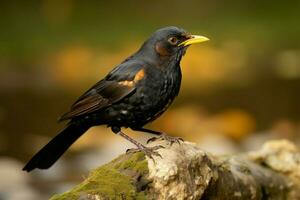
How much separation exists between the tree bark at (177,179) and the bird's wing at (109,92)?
535mm

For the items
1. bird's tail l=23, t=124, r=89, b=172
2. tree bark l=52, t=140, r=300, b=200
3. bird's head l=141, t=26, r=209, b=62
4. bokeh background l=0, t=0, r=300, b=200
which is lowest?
bokeh background l=0, t=0, r=300, b=200

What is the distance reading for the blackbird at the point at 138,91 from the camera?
676 cm

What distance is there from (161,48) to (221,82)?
9009mm

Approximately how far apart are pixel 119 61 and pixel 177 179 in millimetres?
11063

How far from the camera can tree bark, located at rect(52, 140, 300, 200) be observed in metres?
5.88

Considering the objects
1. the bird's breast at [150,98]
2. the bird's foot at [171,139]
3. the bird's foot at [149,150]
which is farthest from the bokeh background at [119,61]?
the bird's foot at [149,150]

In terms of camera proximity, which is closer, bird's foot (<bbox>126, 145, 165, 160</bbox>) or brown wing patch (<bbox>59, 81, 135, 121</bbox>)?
bird's foot (<bbox>126, 145, 165, 160</bbox>)

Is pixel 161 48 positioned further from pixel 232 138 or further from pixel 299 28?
pixel 299 28

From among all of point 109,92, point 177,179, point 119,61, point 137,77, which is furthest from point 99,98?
point 119,61

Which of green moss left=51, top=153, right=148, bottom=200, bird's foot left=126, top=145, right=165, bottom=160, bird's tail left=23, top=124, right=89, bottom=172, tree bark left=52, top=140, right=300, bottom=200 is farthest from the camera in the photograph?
bird's tail left=23, top=124, right=89, bottom=172

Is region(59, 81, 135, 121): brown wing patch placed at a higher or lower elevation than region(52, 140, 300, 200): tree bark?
higher

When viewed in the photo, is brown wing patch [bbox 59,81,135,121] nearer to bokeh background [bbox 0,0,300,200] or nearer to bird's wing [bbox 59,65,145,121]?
bird's wing [bbox 59,65,145,121]

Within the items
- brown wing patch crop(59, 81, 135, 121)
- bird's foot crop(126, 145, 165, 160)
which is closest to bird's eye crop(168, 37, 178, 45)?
brown wing patch crop(59, 81, 135, 121)

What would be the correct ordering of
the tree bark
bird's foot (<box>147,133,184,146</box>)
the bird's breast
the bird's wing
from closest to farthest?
the tree bark → bird's foot (<box>147,133,184,146</box>) → the bird's breast → the bird's wing
